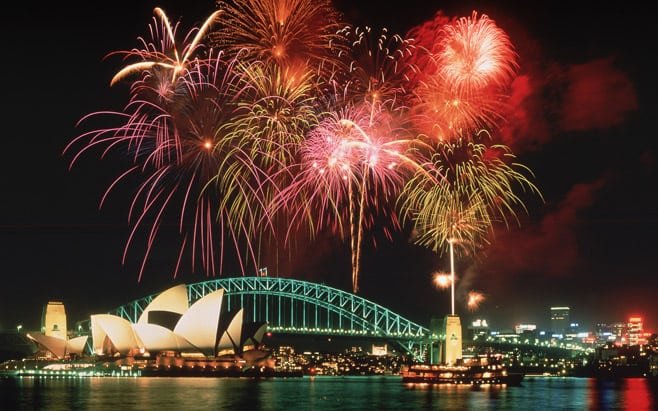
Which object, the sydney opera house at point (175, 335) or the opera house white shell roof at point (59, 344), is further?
the opera house white shell roof at point (59, 344)

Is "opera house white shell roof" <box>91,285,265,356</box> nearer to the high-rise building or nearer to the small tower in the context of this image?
the high-rise building

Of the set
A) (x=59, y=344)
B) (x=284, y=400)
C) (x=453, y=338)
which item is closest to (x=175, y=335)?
(x=59, y=344)

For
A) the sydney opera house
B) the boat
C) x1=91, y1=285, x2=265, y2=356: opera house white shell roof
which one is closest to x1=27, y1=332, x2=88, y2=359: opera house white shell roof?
the sydney opera house

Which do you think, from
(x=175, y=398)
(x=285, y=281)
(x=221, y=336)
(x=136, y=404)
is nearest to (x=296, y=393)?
(x=175, y=398)

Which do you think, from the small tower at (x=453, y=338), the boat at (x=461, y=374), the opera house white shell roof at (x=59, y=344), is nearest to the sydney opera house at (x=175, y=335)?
the opera house white shell roof at (x=59, y=344)

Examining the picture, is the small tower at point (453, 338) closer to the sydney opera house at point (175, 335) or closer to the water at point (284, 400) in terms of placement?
the water at point (284, 400)

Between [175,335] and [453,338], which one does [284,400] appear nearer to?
[453,338]

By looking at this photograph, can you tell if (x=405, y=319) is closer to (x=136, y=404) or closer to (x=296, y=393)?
(x=296, y=393)
